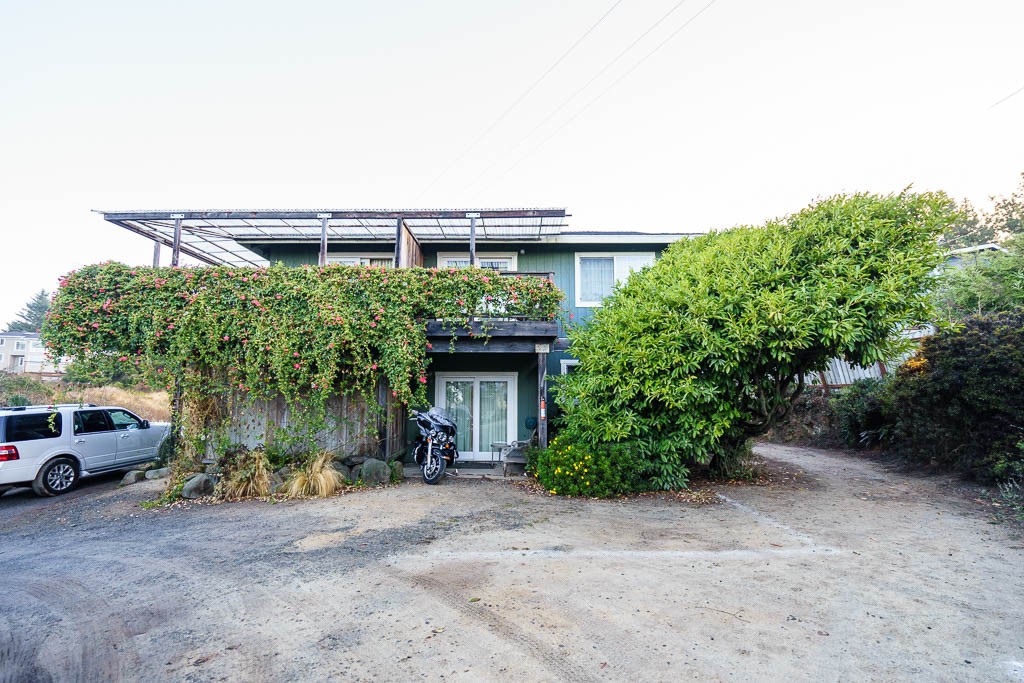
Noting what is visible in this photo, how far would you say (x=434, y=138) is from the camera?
16891 millimetres

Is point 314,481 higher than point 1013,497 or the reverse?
the reverse

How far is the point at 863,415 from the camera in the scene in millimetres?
11180

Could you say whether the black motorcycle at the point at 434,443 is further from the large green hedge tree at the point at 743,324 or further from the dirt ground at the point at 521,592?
the large green hedge tree at the point at 743,324

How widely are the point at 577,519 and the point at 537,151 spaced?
40.4 feet

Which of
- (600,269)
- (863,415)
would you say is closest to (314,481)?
(600,269)

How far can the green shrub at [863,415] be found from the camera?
35.4ft

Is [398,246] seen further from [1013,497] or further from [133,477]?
[1013,497]

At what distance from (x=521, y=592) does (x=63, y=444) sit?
9.48 m

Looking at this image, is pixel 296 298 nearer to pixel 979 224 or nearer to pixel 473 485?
pixel 473 485

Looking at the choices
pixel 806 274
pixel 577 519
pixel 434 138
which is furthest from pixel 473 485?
pixel 434 138

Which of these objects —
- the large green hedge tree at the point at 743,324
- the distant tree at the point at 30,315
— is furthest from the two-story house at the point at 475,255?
the distant tree at the point at 30,315

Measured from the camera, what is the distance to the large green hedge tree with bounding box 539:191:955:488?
6414 mm

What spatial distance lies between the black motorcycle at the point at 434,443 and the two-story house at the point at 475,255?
1.33 m

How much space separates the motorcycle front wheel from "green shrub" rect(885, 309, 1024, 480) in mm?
8509
